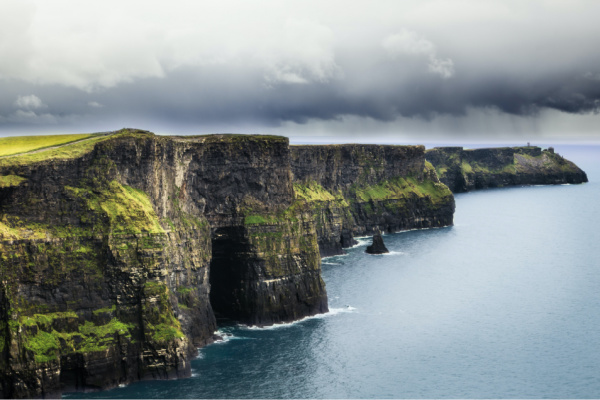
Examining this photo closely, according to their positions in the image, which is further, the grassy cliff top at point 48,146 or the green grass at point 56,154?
the grassy cliff top at point 48,146

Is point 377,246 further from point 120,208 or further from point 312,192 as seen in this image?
point 120,208

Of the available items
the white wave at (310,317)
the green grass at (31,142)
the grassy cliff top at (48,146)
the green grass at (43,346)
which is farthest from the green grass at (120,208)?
the white wave at (310,317)

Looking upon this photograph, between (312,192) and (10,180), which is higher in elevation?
(10,180)

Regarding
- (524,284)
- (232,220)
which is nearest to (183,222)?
(232,220)

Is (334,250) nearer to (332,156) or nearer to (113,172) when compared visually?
(332,156)

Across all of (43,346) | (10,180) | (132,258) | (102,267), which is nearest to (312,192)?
(132,258)

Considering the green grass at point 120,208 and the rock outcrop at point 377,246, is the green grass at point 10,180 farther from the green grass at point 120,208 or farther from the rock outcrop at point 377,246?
the rock outcrop at point 377,246
